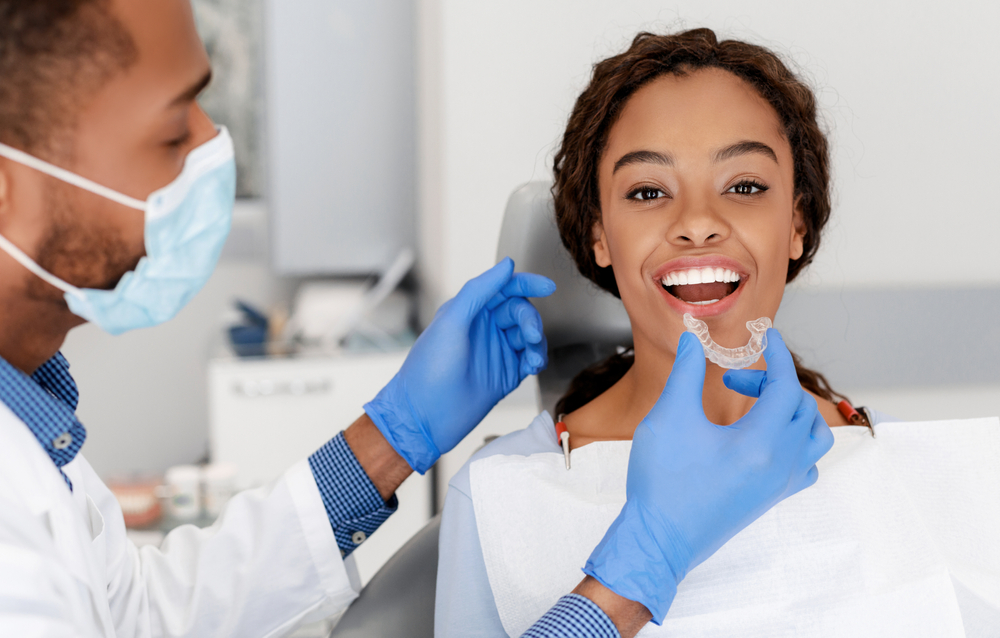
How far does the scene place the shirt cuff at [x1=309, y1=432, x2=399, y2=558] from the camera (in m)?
1.15

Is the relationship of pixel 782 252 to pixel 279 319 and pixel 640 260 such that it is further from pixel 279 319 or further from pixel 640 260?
pixel 279 319

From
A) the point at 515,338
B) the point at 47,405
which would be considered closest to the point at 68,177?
the point at 47,405

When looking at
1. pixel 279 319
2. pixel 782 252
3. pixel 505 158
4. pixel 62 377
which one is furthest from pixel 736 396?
pixel 279 319

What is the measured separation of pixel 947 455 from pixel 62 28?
44.3 inches

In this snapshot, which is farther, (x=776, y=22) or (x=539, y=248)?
(x=776, y=22)

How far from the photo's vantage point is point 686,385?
0.85m

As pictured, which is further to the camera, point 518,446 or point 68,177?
point 518,446

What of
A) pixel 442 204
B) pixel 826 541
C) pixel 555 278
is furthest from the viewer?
pixel 442 204

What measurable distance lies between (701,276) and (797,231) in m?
0.28

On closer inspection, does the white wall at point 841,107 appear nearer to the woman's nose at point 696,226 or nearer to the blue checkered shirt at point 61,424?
the woman's nose at point 696,226

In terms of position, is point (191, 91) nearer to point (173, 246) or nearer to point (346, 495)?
point (173, 246)

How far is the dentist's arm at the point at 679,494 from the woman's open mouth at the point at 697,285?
20 cm

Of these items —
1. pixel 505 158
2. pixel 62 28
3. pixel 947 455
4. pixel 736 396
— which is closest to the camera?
pixel 62 28

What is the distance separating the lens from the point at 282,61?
251 centimetres
